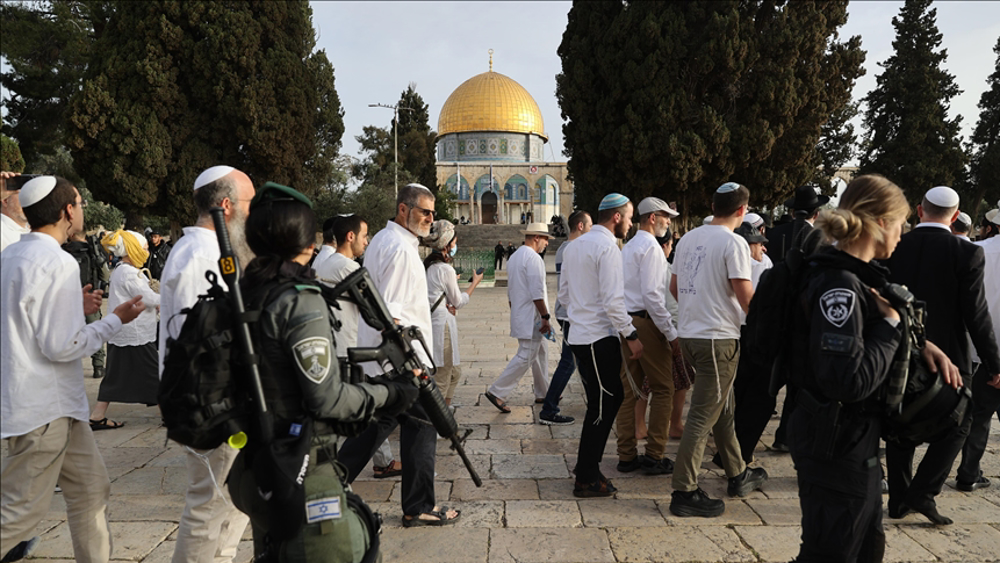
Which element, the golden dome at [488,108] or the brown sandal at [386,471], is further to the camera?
the golden dome at [488,108]

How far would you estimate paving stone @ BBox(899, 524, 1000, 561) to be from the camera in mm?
3367

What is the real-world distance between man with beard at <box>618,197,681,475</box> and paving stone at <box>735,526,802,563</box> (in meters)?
1.03

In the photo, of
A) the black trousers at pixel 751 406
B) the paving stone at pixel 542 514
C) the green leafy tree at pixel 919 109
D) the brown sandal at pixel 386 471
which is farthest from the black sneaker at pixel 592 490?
the green leafy tree at pixel 919 109

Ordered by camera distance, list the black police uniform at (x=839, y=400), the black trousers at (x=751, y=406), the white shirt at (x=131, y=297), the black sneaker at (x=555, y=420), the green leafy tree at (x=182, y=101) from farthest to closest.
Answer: the green leafy tree at (x=182, y=101) < the black sneaker at (x=555, y=420) < the white shirt at (x=131, y=297) < the black trousers at (x=751, y=406) < the black police uniform at (x=839, y=400)

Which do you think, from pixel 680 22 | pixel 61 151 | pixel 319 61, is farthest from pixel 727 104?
pixel 61 151

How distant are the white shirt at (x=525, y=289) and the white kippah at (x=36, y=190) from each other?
407 centimetres

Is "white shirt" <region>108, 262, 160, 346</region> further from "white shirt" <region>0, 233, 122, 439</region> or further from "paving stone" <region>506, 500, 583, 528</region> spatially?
"paving stone" <region>506, 500, 583, 528</region>

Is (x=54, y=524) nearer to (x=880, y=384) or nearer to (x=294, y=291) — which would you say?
(x=294, y=291)

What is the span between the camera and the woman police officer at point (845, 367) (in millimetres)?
2164

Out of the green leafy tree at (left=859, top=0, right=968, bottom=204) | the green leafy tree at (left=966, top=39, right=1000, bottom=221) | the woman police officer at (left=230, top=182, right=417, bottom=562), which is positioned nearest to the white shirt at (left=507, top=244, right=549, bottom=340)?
the woman police officer at (left=230, top=182, right=417, bottom=562)

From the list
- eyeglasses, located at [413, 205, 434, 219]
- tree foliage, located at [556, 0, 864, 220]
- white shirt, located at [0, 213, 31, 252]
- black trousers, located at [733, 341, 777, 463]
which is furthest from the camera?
tree foliage, located at [556, 0, 864, 220]

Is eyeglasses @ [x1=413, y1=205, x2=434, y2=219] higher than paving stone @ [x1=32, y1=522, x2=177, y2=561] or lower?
higher

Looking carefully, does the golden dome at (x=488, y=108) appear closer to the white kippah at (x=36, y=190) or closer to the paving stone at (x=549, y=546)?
the paving stone at (x=549, y=546)

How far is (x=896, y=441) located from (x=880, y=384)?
0.43 meters
